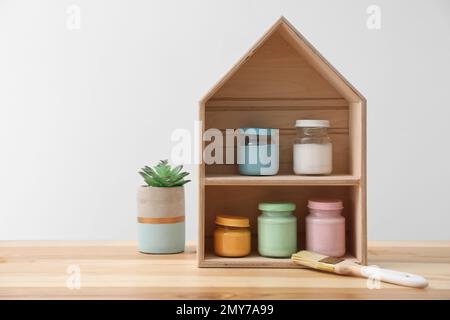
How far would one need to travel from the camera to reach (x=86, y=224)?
2086 mm

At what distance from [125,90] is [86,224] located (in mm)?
528

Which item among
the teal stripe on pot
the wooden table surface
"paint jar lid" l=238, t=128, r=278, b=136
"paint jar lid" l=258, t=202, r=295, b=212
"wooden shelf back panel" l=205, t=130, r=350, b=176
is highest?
"paint jar lid" l=238, t=128, r=278, b=136

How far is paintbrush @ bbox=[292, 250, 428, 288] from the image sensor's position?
976 millimetres

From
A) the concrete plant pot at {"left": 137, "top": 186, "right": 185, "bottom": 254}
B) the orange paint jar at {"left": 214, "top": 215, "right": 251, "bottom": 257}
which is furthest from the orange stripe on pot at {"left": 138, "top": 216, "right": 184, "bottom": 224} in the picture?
the orange paint jar at {"left": 214, "top": 215, "right": 251, "bottom": 257}

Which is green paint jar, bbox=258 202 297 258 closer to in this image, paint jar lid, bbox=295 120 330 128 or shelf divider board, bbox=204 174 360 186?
shelf divider board, bbox=204 174 360 186

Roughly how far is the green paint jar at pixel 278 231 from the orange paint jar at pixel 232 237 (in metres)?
0.03

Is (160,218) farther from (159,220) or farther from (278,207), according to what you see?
(278,207)

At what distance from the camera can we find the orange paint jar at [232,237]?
3.80 feet

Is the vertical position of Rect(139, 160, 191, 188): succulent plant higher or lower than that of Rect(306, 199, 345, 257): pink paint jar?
higher

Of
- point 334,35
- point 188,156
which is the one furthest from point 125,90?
point 334,35

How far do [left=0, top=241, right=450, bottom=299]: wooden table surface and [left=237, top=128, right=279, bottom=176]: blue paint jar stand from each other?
0.70ft

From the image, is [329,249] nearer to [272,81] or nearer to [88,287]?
[272,81]

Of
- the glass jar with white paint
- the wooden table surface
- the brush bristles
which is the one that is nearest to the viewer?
the wooden table surface

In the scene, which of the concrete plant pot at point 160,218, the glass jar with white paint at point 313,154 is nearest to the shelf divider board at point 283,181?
the glass jar with white paint at point 313,154
